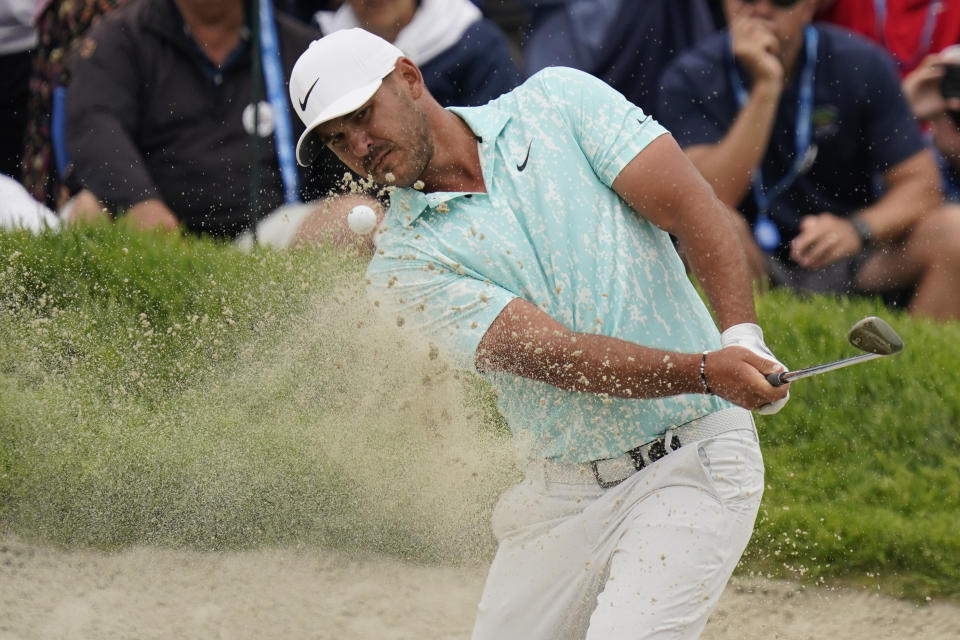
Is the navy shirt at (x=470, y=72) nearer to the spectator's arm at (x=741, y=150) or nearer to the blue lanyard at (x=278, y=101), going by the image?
the blue lanyard at (x=278, y=101)

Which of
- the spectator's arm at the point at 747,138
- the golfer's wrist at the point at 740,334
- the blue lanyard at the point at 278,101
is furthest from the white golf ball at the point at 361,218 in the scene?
the spectator's arm at the point at 747,138

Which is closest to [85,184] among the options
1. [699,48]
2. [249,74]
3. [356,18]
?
[249,74]

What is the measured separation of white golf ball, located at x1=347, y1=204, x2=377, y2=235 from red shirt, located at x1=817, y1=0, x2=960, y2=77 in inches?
116

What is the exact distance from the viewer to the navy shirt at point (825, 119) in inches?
220

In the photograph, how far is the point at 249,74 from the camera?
5.54 m

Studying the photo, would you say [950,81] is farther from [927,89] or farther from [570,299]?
[570,299]

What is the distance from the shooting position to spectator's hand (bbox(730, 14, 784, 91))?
550 cm

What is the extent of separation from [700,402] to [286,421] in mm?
1824

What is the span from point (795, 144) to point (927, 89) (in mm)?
709

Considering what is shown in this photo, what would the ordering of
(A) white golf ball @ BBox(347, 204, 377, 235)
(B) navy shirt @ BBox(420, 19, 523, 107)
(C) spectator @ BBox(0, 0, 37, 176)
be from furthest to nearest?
1. (C) spectator @ BBox(0, 0, 37, 176)
2. (B) navy shirt @ BBox(420, 19, 523, 107)
3. (A) white golf ball @ BBox(347, 204, 377, 235)

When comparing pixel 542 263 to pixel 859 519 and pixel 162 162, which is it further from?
pixel 162 162

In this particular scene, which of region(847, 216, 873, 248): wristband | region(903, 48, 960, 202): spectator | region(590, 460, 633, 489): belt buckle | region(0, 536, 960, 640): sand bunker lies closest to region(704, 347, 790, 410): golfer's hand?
region(590, 460, 633, 489): belt buckle

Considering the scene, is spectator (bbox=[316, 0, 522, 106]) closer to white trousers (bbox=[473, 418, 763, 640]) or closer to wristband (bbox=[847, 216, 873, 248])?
wristband (bbox=[847, 216, 873, 248])

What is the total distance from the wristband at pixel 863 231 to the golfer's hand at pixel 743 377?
2889mm
